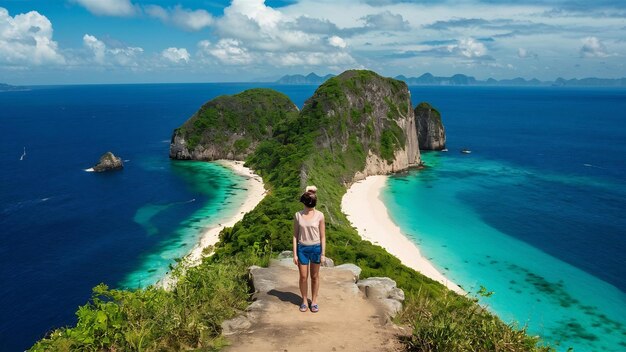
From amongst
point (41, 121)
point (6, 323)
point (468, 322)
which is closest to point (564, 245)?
point (468, 322)

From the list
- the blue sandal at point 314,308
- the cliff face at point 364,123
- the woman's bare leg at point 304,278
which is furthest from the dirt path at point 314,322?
the cliff face at point 364,123

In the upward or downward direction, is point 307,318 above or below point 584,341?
above

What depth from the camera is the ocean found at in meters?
35.4

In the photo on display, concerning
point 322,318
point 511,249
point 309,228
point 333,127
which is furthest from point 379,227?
point 309,228

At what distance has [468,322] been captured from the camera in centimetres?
1120

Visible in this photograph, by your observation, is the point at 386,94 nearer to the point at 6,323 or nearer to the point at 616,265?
the point at 616,265

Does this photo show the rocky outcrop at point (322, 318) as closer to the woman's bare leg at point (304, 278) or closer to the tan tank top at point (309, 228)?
the woman's bare leg at point (304, 278)

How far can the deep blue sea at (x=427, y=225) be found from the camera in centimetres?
3653

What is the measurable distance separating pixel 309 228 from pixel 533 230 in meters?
53.3

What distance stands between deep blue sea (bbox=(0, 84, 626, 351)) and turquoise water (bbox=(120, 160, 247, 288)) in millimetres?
233

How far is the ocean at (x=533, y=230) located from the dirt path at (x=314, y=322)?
494cm

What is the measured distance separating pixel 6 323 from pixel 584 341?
47596 millimetres

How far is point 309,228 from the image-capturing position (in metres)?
12.2

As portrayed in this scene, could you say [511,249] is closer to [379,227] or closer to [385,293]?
[379,227]
